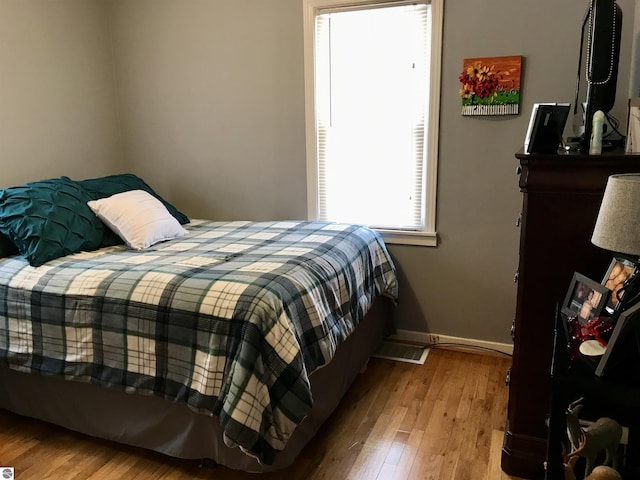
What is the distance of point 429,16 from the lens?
108 inches

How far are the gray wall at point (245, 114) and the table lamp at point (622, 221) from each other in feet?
4.70

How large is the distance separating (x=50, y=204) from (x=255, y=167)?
127 cm

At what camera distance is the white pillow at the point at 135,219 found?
8.52 feet

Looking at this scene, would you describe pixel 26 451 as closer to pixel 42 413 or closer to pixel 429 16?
pixel 42 413

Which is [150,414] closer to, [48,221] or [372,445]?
[372,445]

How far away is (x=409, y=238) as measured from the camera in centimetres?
302

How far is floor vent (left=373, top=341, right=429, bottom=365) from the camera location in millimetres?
2928

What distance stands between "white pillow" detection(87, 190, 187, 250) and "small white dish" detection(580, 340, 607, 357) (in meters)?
2.01

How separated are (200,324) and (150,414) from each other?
499 mm

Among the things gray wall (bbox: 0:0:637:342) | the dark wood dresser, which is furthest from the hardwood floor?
gray wall (bbox: 0:0:637:342)

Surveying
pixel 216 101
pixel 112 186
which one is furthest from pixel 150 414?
pixel 216 101

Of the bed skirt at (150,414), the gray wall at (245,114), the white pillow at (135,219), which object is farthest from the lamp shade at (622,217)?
the white pillow at (135,219)

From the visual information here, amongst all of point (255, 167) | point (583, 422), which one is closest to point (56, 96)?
point (255, 167)

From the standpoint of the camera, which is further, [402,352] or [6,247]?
[402,352]
